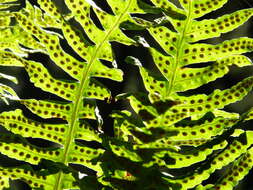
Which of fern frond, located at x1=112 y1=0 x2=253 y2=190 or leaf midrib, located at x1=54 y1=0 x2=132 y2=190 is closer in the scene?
fern frond, located at x1=112 y1=0 x2=253 y2=190

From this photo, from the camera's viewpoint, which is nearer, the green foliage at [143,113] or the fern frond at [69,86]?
the green foliage at [143,113]

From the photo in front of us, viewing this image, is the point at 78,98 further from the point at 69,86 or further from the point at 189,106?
the point at 189,106

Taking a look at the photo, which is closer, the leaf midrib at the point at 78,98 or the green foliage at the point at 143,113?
the green foliage at the point at 143,113

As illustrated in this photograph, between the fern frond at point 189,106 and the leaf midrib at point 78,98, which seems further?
the leaf midrib at point 78,98

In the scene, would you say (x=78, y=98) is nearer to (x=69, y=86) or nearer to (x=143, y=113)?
(x=69, y=86)

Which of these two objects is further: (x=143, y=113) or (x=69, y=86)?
(x=69, y=86)

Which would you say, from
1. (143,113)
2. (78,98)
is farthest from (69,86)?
(143,113)

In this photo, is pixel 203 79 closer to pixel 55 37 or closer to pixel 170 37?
pixel 170 37

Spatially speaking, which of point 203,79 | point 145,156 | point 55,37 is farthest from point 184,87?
point 55,37
